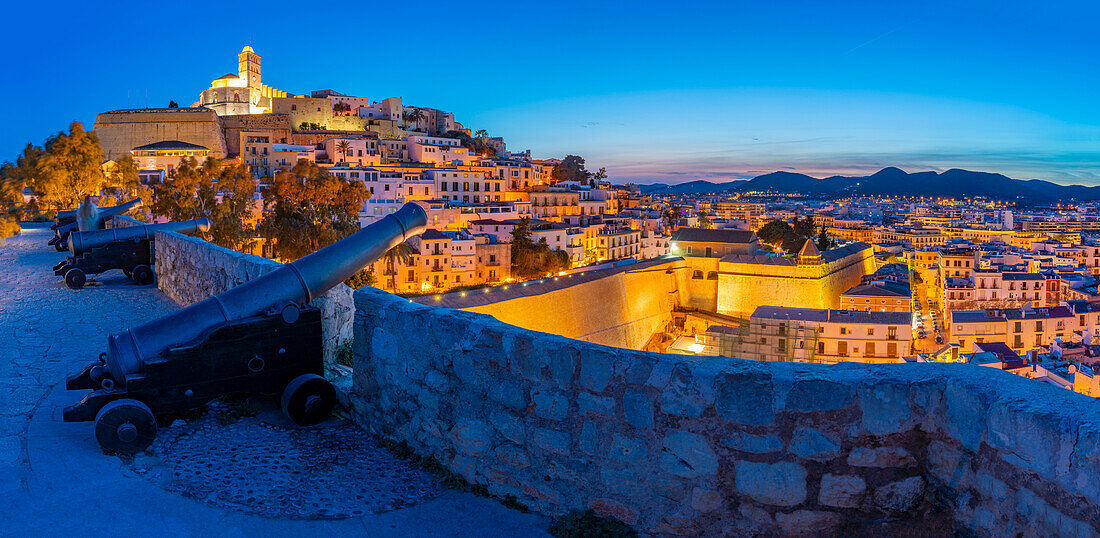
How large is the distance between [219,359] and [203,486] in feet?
2.67

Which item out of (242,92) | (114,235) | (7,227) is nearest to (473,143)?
(242,92)

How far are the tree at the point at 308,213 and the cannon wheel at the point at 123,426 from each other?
24.6m

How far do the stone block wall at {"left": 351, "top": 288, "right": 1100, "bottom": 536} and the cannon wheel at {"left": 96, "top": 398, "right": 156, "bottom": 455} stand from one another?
5.47ft

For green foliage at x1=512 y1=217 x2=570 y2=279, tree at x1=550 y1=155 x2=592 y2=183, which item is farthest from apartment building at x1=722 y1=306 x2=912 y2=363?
tree at x1=550 y1=155 x2=592 y2=183

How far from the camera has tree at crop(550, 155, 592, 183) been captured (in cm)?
6775

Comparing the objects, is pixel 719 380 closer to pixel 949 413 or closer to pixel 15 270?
pixel 949 413

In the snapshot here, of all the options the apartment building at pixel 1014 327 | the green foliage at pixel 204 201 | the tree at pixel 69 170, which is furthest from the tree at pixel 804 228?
the tree at pixel 69 170

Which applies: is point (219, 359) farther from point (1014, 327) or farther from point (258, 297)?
point (1014, 327)

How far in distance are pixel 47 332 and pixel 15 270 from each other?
5.67 meters

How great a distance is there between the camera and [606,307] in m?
29.2

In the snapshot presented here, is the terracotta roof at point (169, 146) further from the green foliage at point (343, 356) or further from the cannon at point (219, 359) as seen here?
the cannon at point (219, 359)

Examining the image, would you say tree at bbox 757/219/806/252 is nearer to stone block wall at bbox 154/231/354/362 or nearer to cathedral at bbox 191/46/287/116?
cathedral at bbox 191/46/287/116

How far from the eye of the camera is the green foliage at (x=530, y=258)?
3638cm

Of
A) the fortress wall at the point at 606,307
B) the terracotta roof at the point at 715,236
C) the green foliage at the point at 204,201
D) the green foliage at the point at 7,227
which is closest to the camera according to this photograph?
the green foliage at the point at 7,227
